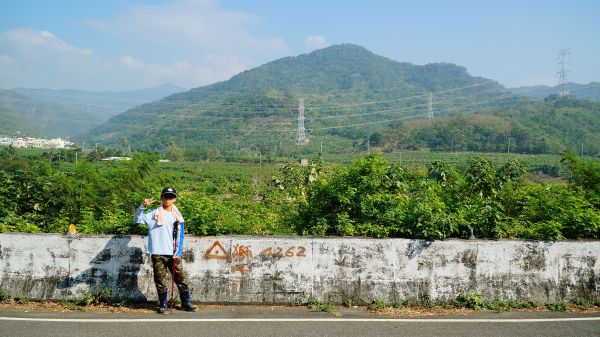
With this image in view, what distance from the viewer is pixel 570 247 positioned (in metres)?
7.02

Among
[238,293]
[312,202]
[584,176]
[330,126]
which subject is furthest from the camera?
[330,126]

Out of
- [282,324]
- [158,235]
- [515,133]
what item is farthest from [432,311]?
[515,133]

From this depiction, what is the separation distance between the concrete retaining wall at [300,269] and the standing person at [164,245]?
1.22ft

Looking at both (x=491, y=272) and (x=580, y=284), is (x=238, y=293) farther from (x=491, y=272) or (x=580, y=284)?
(x=580, y=284)

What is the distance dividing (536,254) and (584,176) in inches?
136

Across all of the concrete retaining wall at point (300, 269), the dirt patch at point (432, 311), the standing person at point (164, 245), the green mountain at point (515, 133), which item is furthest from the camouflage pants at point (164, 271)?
the green mountain at point (515, 133)

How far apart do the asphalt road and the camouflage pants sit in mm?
376

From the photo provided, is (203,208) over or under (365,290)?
over

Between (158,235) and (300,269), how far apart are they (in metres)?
2.10

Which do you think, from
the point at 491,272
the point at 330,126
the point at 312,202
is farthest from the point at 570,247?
the point at 330,126

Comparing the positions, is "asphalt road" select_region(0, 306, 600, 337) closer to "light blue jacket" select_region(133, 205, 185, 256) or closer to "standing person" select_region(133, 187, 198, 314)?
"standing person" select_region(133, 187, 198, 314)

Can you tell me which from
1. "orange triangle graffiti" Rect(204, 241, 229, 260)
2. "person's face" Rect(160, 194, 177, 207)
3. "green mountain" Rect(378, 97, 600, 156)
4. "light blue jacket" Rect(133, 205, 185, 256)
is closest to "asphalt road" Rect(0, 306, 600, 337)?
"orange triangle graffiti" Rect(204, 241, 229, 260)

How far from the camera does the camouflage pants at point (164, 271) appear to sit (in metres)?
6.31

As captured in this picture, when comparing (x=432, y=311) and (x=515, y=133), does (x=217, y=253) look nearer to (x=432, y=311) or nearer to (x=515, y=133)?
(x=432, y=311)
